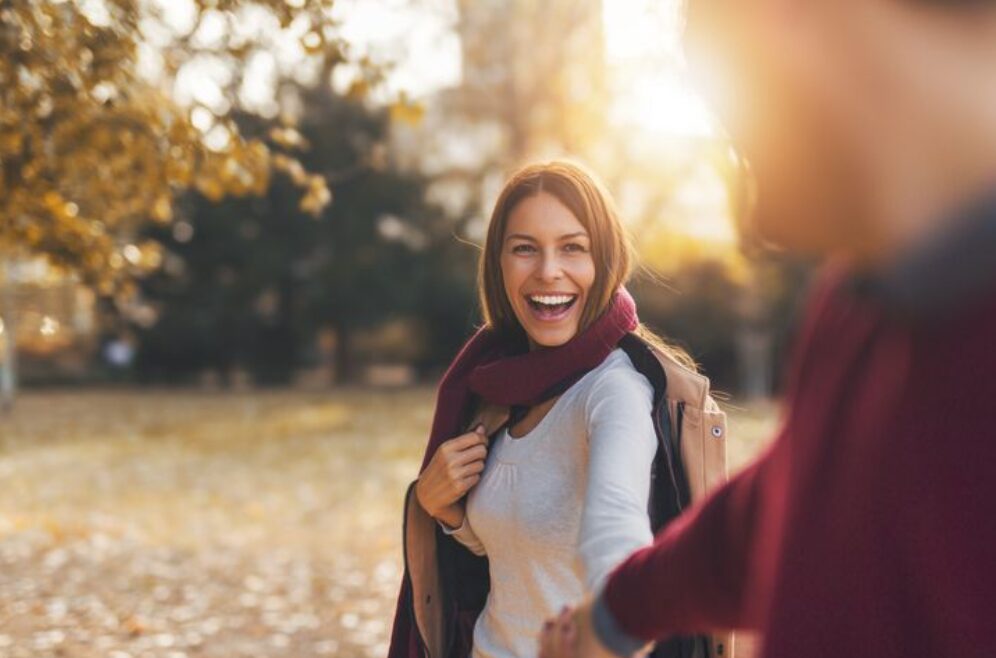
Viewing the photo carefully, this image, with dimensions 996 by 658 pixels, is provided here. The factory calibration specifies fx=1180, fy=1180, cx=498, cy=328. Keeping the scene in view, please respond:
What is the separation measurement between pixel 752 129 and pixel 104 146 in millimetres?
5695

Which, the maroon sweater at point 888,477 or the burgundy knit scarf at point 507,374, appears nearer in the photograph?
the maroon sweater at point 888,477

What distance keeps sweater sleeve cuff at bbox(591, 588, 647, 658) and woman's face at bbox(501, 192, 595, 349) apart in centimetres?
125

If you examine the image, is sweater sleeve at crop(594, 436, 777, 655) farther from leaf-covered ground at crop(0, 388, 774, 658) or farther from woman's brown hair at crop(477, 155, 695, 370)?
leaf-covered ground at crop(0, 388, 774, 658)

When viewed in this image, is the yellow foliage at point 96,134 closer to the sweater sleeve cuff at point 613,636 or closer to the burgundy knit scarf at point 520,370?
the burgundy knit scarf at point 520,370

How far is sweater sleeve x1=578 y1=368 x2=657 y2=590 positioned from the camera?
1716 millimetres

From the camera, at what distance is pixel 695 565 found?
1309 mm

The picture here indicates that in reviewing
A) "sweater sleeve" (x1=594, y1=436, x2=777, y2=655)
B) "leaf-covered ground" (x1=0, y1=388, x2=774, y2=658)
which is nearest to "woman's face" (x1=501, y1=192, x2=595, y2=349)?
"sweater sleeve" (x1=594, y1=436, x2=777, y2=655)

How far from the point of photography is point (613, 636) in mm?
1380

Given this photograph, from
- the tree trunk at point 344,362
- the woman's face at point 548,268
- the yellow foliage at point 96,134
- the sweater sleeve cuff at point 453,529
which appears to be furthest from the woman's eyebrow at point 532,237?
the tree trunk at point 344,362

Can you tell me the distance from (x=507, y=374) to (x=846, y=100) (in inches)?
67.3

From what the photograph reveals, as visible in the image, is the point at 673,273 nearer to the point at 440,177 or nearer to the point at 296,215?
the point at 440,177

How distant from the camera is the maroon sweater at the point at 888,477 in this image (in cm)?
93

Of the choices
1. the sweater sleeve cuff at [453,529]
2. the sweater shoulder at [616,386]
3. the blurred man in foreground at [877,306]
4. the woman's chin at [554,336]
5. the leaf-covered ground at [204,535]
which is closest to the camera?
the blurred man in foreground at [877,306]

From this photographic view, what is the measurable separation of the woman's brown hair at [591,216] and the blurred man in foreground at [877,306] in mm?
1472
